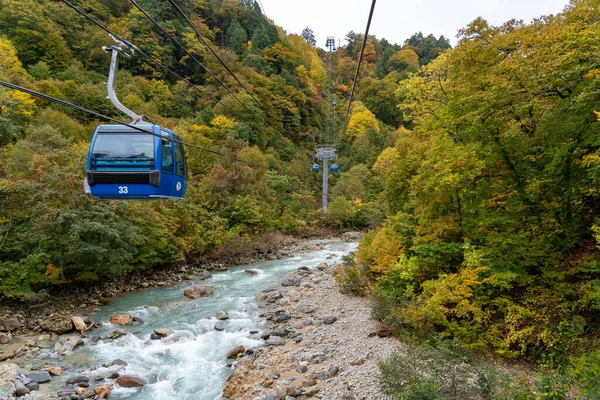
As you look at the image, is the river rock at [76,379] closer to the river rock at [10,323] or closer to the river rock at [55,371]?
the river rock at [55,371]

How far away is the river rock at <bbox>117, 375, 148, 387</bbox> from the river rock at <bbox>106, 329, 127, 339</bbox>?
114 inches

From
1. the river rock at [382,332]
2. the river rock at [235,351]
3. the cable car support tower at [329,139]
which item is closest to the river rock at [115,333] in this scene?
the river rock at [235,351]

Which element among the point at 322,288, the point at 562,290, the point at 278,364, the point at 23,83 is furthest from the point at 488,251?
the point at 23,83

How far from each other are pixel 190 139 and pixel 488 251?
25484 millimetres

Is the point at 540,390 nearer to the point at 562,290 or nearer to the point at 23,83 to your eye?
the point at 562,290

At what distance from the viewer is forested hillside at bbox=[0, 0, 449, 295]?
41.5 feet

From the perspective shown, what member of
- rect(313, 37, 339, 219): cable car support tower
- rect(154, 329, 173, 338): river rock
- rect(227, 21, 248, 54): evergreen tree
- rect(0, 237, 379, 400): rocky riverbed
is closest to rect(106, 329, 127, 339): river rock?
rect(0, 237, 379, 400): rocky riverbed

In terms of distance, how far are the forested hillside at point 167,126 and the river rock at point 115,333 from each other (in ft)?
11.2

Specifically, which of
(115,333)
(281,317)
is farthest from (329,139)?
(115,333)

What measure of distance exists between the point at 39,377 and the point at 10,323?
3.91 m

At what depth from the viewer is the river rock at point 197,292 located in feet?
50.2

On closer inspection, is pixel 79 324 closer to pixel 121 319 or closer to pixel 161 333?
pixel 121 319

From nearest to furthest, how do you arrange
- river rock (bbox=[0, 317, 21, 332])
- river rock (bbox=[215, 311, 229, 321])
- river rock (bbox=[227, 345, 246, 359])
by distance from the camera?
1. river rock (bbox=[227, 345, 246, 359])
2. river rock (bbox=[0, 317, 21, 332])
3. river rock (bbox=[215, 311, 229, 321])

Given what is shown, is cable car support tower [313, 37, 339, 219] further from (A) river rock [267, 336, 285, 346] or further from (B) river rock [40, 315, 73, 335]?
(B) river rock [40, 315, 73, 335]
